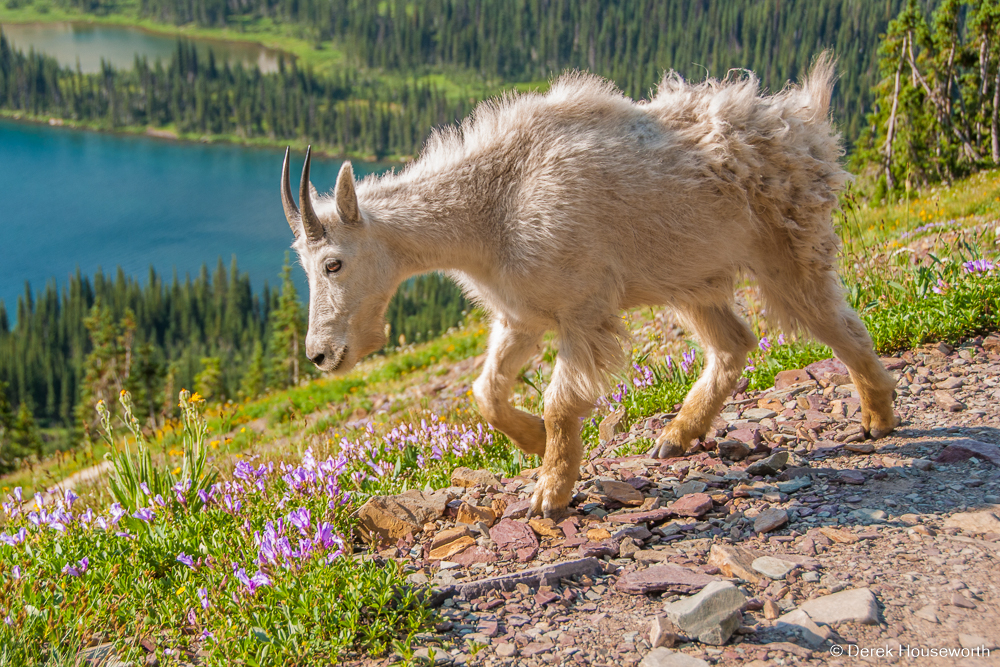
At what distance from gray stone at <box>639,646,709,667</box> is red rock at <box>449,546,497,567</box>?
1.34m

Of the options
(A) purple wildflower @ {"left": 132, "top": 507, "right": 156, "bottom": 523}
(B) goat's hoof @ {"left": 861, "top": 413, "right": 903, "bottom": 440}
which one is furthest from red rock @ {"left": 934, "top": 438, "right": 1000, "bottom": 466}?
(A) purple wildflower @ {"left": 132, "top": 507, "right": 156, "bottom": 523}

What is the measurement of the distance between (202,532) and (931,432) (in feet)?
17.8

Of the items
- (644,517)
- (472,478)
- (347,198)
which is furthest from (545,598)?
(347,198)

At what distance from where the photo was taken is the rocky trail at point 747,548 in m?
3.46

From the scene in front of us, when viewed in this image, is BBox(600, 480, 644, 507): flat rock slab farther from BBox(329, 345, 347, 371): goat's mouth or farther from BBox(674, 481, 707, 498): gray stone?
BBox(329, 345, 347, 371): goat's mouth

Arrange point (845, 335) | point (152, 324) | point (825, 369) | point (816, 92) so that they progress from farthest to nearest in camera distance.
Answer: point (152, 324) → point (825, 369) → point (816, 92) → point (845, 335)

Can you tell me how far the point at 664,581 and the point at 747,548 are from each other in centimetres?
75

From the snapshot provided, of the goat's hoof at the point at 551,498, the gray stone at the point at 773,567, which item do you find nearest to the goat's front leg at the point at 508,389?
the goat's hoof at the point at 551,498

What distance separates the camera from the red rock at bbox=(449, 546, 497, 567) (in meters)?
4.48

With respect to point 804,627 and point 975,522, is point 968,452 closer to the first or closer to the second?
point 975,522

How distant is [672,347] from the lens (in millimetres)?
9703

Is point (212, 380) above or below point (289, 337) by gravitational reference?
below

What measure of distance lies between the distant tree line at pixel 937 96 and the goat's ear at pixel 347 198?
3752 cm

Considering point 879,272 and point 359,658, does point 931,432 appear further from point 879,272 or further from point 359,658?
point 359,658
